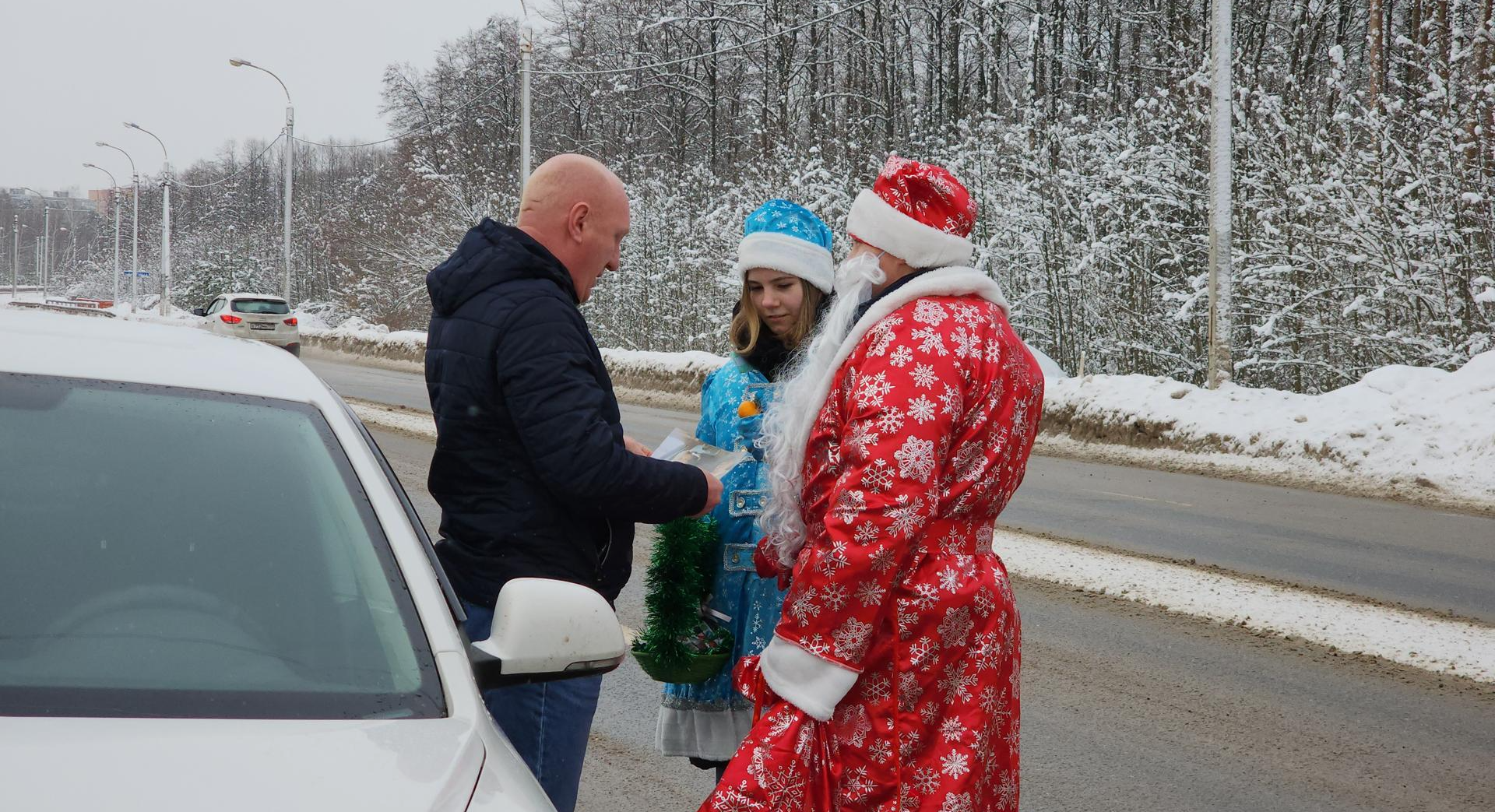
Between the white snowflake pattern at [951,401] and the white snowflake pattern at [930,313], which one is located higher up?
the white snowflake pattern at [930,313]

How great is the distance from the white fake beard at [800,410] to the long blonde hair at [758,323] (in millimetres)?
660

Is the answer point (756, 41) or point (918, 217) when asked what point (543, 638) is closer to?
point (918, 217)

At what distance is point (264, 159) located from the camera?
9562cm

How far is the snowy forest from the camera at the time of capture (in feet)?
44.6

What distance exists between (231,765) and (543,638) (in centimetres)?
60

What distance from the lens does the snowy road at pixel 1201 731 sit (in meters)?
4.05

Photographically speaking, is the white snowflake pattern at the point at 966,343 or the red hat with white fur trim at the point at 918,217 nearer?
the white snowflake pattern at the point at 966,343

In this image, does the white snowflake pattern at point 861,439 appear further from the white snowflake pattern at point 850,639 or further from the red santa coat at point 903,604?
the white snowflake pattern at point 850,639

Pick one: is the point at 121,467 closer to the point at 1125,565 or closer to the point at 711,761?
the point at 711,761

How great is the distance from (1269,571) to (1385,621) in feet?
3.88

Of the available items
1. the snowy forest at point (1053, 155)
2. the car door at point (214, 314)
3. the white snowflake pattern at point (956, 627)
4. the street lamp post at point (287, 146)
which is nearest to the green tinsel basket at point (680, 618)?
the white snowflake pattern at point (956, 627)

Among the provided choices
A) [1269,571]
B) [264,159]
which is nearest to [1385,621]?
[1269,571]

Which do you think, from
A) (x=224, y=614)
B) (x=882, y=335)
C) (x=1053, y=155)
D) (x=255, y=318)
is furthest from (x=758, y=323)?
(x=255, y=318)

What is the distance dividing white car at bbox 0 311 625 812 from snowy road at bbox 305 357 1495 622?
6.17 m
